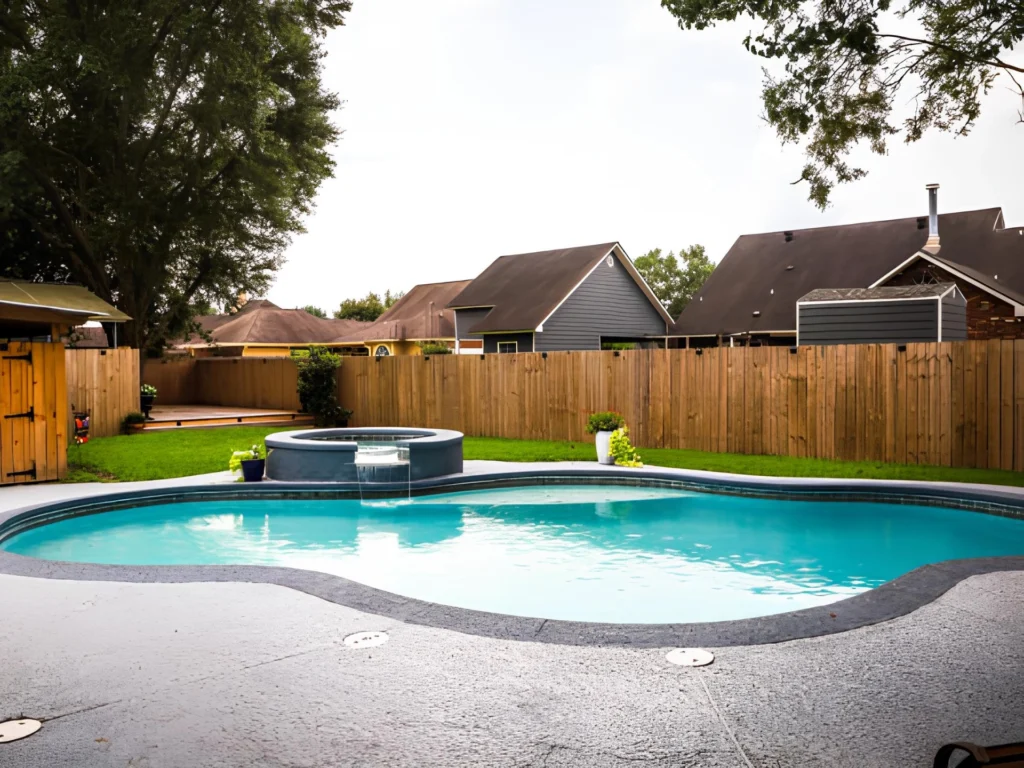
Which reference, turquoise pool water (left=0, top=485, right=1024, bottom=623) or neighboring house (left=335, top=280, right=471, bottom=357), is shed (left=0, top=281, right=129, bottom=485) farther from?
neighboring house (left=335, top=280, right=471, bottom=357)

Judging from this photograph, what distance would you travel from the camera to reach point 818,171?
30.4 ft

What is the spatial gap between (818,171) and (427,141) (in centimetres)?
2732

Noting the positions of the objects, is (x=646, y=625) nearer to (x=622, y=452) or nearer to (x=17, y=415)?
(x=622, y=452)

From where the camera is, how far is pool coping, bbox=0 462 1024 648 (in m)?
4.71

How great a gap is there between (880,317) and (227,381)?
19917 millimetres

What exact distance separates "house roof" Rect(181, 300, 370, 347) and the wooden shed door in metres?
25.1

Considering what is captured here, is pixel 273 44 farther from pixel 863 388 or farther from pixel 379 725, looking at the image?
pixel 379 725

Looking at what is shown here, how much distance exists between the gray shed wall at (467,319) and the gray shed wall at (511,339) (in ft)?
4.43

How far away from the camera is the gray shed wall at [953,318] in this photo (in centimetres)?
1547

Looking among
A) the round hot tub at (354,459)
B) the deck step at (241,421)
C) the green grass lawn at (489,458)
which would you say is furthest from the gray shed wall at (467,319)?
the round hot tub at (354,459)

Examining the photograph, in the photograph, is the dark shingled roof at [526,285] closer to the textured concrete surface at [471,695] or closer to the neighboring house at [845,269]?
the neighboring house at [845,269]

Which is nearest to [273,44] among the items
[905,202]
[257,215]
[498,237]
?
[257,215]

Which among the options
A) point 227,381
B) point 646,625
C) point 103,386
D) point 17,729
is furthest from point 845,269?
point 17,729

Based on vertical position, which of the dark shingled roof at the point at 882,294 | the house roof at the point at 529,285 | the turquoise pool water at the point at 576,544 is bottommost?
the turquoise pool water at the point at 576,544
